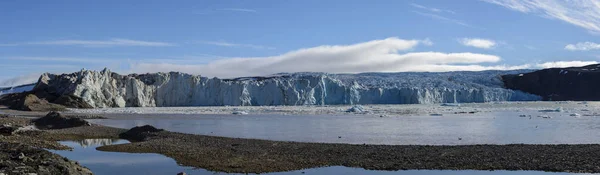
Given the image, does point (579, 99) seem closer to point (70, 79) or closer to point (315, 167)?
point (70, 79)

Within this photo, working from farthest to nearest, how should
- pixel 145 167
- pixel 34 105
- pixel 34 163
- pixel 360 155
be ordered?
1. pixel 34 105
2. pixel 360 155
3. pixel 145 167
4. pixel 34 163

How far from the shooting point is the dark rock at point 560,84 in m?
73.0

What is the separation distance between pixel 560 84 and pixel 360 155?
70.9 m

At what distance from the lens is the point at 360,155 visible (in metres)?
13.1

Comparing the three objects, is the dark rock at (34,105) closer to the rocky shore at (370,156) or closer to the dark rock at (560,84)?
the rocky shore at (370,156)

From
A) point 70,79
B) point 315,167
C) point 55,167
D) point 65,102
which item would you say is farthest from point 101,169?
point 70,79

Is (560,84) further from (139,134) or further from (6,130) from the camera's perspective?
(6,130)

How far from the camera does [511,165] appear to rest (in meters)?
11.5

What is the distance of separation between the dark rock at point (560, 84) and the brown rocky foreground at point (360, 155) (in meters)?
62.2

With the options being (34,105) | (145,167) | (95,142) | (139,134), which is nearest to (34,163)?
(145,167)

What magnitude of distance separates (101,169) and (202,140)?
5191 millimetres

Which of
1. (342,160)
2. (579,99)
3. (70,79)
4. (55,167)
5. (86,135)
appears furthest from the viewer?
(579,99)

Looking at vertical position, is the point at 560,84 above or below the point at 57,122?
above

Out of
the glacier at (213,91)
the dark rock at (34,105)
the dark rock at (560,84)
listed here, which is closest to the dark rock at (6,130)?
the dark rock at (34,105)
